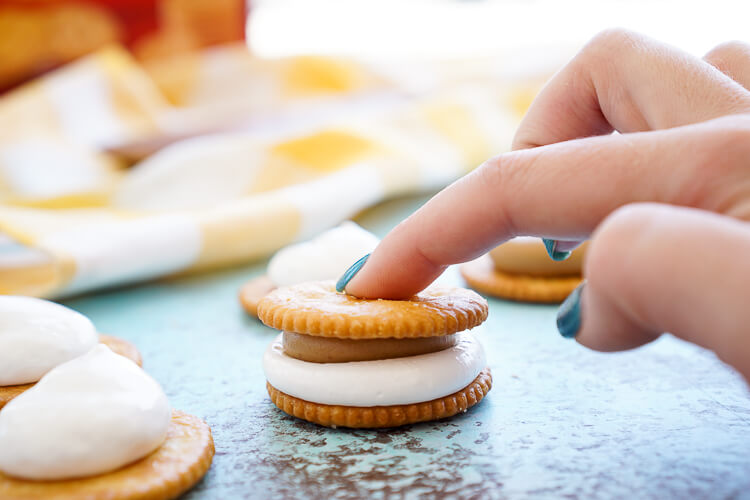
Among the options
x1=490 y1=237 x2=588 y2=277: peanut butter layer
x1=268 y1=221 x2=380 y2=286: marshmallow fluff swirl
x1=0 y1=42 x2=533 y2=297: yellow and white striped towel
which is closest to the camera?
x1=268 y1=221 x2=380 y2=286: marshmallow fluff swirl

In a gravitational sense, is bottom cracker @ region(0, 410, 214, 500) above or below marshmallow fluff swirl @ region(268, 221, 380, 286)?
above

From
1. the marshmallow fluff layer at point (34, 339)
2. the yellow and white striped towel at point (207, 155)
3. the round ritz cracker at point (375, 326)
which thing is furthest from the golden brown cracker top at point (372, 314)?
the yellow and white striped towel at point (207, 155)

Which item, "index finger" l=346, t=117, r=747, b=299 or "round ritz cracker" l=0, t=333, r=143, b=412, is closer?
"index finger" l=346, t=117, r=747, b=299

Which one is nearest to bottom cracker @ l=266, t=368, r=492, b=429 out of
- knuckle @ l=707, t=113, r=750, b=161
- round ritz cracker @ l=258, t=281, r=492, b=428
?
round ritz cracker @ l=258, t=281, r=492, b=428

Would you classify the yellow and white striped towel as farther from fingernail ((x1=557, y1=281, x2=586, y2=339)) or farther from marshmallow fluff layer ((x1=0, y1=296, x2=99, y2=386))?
fingernail ((x1=557, y1=281, x2=586, y2=339))

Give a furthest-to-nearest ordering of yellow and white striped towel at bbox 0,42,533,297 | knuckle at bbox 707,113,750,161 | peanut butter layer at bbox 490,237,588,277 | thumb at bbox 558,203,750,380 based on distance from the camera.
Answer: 1. yellow and white striped towel at bbox 0,42,533,297
2. peanut butter layer at bbox 490,237,588,277
3. knuckle at bbox 707,113,750,161
4. thumb at bbox 558,203,750,380

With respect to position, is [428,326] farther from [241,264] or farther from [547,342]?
[241,264]

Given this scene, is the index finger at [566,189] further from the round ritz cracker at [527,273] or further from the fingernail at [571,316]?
the round ritz cracker at [527,273]
